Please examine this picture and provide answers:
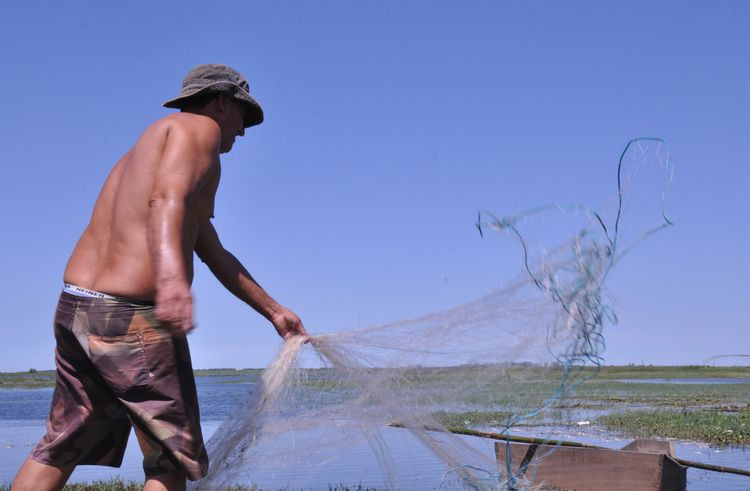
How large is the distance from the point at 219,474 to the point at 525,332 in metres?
1.41

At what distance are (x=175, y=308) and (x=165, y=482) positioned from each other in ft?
2.14

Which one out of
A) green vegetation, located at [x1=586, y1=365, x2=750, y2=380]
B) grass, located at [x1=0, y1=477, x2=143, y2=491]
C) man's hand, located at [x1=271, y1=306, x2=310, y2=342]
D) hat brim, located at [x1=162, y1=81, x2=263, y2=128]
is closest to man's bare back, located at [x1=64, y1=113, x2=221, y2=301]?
hat brim, located at [x1=162, y1=81, x2=263, y2=128]

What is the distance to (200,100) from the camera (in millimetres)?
3105

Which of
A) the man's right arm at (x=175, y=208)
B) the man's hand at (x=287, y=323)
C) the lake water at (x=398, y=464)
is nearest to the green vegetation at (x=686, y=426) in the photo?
the lake water at (x=398, y=464)

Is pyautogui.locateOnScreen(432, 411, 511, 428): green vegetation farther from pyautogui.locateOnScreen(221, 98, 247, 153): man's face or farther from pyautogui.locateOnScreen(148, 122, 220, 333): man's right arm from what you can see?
pyautogui.locateOnScreen(148, 122, 220, 333): man's right arm

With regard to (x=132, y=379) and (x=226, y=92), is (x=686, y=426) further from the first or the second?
(x=132, y=379)

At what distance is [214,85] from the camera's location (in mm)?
3051

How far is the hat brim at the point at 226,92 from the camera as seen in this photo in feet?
10.0

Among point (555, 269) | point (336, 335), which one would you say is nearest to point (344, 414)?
point (336, 335)

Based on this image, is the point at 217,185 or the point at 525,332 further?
the point at 525,332

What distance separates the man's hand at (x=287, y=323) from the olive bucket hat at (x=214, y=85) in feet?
3.12

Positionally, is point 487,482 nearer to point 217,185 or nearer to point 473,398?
point 473,398

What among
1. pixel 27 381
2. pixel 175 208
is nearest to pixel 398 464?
pixel 175 208

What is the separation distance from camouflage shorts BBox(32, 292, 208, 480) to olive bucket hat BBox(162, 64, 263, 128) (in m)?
0.80
